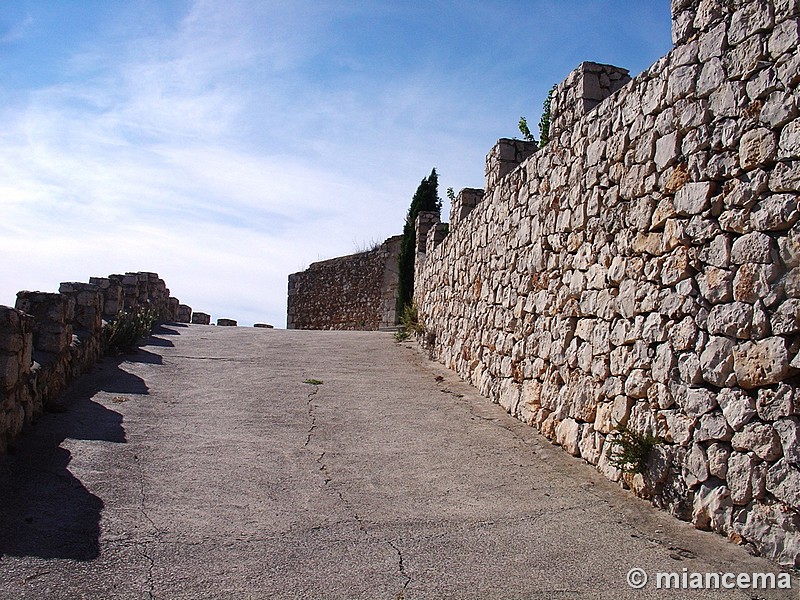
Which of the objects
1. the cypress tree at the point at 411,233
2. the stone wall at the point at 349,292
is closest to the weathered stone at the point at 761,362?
the cypress tree at the point at 411,233

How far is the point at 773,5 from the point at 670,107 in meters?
1.05

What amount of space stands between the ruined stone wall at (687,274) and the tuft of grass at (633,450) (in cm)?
7

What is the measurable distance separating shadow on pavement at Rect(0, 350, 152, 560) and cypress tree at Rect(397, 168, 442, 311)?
12.6m

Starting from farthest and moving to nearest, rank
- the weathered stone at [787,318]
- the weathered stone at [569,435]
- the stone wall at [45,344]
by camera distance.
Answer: the weathered stone at [569,435] < the stone wall at [45,344] < the weathered stone at [787,318]

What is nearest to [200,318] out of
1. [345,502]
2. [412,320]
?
[412,320]

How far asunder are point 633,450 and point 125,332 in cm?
797

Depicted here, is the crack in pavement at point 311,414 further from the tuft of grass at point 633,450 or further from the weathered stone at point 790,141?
the weathered stone at point 790,141

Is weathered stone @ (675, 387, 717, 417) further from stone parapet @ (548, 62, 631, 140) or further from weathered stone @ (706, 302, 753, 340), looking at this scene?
stone parapet @ (548, 62, 631, 140)

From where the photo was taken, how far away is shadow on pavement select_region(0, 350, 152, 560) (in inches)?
173

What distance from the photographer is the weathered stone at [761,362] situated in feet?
14.0

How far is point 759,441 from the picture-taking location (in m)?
4.34

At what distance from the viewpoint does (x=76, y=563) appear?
4184 mm

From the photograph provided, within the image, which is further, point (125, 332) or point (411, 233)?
point (411, 233)

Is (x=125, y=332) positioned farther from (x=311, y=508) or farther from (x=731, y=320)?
(x=731, y=320)
